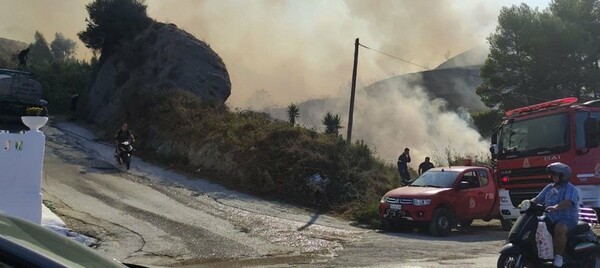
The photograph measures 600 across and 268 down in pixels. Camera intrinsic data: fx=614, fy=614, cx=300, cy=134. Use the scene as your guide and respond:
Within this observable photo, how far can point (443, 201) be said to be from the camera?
13188mm

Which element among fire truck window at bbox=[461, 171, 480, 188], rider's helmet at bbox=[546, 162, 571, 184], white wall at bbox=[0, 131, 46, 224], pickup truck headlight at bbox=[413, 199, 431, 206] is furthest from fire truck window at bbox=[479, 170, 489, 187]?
white wall at bbox=[0, 131, 46, 224]

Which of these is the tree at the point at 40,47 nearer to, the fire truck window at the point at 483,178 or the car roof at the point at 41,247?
the fire truck window at the point at 483,178

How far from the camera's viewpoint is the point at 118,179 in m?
17.1

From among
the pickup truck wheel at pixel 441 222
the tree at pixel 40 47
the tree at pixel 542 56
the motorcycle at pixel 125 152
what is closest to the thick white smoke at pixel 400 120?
the tree at pixel 542 56

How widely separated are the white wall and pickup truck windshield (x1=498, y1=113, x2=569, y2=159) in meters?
9.07

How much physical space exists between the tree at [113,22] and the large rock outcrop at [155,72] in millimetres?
1049

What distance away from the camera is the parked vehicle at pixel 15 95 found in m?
20.1

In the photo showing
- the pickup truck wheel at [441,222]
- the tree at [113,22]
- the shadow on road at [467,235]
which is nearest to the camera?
the shadow on road at [467,235]

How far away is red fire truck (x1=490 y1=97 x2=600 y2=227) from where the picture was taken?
37.5 ft

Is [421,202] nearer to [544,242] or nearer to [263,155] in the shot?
[544,242]

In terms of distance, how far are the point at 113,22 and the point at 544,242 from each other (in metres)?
31.8

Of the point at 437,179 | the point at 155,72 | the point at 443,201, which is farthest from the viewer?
the point at 155,72

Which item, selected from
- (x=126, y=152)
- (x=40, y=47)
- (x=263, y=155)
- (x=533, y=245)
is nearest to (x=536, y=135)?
(x=533, y=245)

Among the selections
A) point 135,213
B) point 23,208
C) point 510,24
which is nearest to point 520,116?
point 135,213
